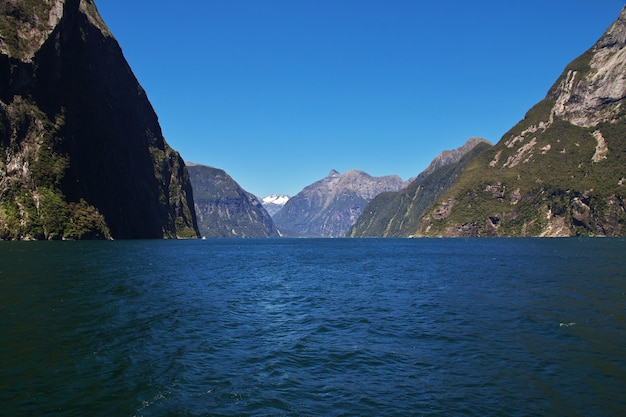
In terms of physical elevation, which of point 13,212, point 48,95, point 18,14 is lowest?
point 13,212

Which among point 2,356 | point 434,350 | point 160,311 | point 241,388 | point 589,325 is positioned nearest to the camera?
point 241,388

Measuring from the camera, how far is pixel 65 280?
4838 centimetres

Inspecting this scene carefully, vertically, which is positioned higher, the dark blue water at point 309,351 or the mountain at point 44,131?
the mountain at point 44,131

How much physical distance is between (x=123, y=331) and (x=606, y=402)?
86.1ft

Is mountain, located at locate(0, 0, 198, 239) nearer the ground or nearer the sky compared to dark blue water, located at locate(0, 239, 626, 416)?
nearer the sky

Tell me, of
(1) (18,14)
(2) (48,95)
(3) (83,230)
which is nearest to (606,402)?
(3) (83,230)

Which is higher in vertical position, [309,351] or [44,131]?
[44,131]

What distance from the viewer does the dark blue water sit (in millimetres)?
16688

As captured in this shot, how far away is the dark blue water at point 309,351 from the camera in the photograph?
16.7 metres

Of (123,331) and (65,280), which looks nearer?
(123,331)

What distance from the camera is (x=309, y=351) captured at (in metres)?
24.5

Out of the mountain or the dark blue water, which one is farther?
the mountain

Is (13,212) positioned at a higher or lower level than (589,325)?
higher

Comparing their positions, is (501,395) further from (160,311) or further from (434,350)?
(160,311)
